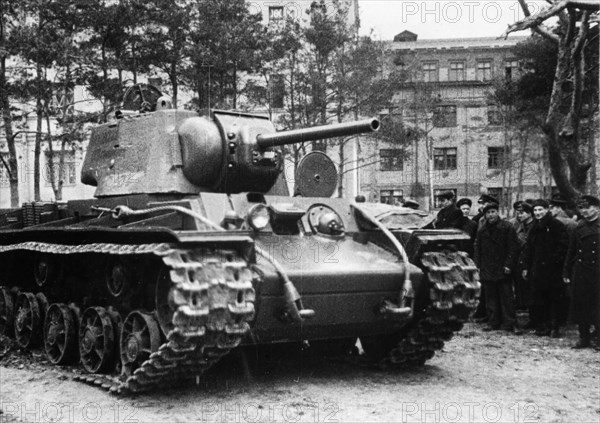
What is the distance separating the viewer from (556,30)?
14227 millimetres

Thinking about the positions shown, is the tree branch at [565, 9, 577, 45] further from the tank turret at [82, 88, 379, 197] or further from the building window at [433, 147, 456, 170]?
the building window at [433, 147, 456, 170]

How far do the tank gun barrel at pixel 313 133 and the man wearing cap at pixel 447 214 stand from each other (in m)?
4.76

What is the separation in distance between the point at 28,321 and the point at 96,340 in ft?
5.84

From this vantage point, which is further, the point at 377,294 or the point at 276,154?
the point at 276,154

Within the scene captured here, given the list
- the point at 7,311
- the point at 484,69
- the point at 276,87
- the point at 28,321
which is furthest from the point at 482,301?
the point at 484,69

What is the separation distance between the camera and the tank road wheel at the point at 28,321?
9.52 meters

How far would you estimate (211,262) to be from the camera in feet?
23.4

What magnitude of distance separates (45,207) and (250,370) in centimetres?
340

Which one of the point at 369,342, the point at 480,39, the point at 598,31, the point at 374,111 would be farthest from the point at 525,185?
the point at 369,342

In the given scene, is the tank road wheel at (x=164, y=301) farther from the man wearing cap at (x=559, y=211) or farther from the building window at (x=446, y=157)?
the building window at (x=446, y=157)

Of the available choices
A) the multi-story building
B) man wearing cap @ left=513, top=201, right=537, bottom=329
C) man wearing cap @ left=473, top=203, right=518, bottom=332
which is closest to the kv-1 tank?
man wearing cap @ left=473, top=203, right=518, bottom=332

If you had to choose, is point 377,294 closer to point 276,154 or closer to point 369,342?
point 369,342

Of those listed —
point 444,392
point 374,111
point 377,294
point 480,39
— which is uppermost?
point 480,39

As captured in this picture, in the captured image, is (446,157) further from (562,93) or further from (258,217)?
(258,217)
